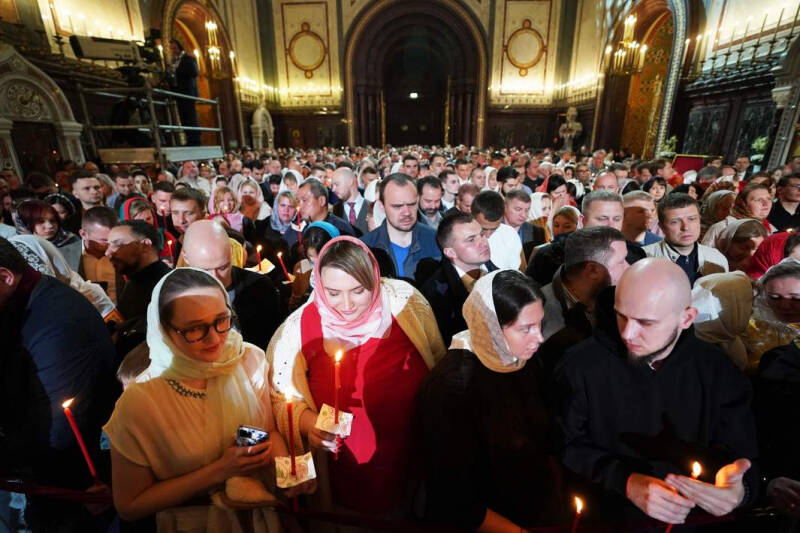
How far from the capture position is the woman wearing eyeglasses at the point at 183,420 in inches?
51.8

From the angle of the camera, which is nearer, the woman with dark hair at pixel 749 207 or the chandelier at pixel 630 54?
the woman with dark hair at pixel 749 207

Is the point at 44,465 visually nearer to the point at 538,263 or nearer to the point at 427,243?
the point at 427,243

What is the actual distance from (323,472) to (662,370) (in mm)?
1596

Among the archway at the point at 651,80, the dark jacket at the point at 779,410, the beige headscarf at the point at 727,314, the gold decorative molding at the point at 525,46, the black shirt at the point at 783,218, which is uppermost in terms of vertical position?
the gold decorative molding at the point at 525,46

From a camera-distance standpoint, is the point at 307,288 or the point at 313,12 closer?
the point at 307,288

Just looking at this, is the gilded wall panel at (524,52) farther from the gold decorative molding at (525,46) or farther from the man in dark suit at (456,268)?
the man in dark suit at (456,268)

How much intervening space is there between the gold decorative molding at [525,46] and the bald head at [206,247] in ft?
80.2

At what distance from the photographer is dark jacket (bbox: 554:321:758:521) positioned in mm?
1464

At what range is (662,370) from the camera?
58.2 inches

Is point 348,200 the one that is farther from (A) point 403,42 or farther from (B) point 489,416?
(A) point 403,42

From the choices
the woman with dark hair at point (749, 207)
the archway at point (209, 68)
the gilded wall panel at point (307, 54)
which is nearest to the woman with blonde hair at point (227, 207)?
the woman with dark hair at point (749, 207)

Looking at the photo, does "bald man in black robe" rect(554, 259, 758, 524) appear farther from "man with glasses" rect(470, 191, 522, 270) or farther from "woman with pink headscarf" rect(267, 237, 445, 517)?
"man with glasses" rect(470, 191, 522, 270)

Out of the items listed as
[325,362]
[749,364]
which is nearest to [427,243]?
[325,362]

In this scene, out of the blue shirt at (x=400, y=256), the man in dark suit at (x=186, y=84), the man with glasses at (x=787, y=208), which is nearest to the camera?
the blue shirt at (x=400, y=256)
